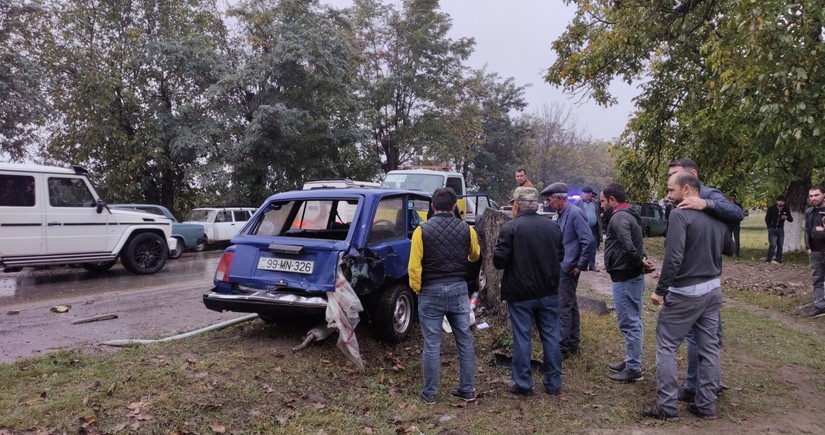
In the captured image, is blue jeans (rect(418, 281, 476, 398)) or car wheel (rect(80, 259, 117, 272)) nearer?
blue jeans (rect(418, 281, 476, 398))

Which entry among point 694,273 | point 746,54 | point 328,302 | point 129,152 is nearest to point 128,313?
point 328,302

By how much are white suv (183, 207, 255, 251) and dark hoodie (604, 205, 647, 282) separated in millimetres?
14780

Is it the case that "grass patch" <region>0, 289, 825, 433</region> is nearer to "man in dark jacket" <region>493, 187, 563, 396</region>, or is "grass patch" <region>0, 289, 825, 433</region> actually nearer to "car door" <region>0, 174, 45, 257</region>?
"man in dark jacket" <region>493, 187, 563, 396</region>

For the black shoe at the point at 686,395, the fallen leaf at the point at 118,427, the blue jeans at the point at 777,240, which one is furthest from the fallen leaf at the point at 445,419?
the blue jeans at the point at 777,240

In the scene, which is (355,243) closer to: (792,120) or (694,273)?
(694,273)

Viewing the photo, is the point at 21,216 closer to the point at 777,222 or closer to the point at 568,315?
the point at 568,315

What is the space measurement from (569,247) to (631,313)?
881 millimetres

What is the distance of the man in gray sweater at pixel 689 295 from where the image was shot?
4.21 metres

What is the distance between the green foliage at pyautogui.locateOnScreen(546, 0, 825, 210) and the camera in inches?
277

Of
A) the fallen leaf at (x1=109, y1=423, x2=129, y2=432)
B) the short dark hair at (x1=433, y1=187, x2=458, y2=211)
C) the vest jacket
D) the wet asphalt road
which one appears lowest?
the wet asphalt road

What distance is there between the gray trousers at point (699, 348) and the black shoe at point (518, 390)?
106 centimetres

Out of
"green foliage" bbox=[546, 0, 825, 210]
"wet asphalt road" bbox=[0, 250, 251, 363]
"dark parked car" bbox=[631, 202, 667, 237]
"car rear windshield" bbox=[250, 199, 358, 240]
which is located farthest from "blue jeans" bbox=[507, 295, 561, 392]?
"dark parked car" bbox=[631, 202, 667, 237]

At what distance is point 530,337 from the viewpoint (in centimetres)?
473

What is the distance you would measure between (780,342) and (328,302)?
580 cm
